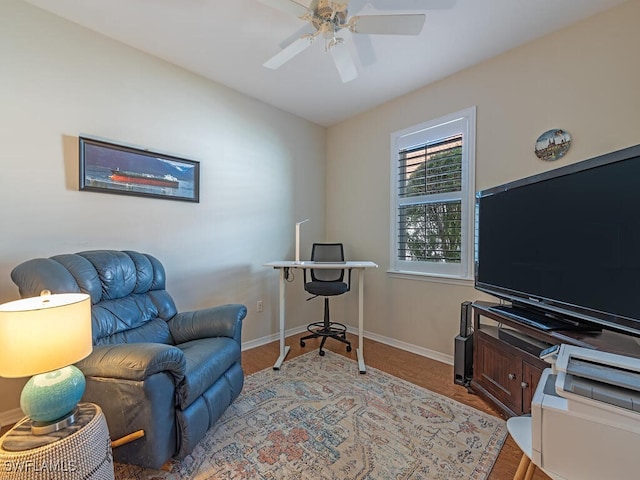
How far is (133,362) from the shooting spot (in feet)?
4.17

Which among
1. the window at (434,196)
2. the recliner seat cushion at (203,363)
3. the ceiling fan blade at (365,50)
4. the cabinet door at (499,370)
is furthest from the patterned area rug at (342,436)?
the ceiling fan blade at (365,50)

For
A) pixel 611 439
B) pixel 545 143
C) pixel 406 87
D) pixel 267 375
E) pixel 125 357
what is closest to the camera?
pixel 611 439

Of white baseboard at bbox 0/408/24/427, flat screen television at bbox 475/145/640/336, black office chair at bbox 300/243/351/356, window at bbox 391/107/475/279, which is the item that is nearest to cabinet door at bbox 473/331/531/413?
flat screen television at bbox 475/145/640/336

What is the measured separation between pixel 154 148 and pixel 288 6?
1.55 m

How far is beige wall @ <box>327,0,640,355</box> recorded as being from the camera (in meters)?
1.87

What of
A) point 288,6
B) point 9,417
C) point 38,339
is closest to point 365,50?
point 288,6

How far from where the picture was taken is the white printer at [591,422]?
0.73 metres

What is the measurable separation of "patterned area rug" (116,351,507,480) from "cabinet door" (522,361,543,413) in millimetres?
217

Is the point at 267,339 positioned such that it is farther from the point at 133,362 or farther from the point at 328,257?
the point at 133,362

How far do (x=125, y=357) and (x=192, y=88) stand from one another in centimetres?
234

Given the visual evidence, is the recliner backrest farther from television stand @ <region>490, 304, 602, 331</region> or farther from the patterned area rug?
television stand @ <region>490, 304, 602, 331</region>

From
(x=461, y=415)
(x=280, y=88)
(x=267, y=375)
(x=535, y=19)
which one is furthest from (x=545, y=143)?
(x=267, y=375)

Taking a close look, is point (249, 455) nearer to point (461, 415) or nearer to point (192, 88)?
point (461, 415)

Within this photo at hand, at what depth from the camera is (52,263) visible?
160cm
